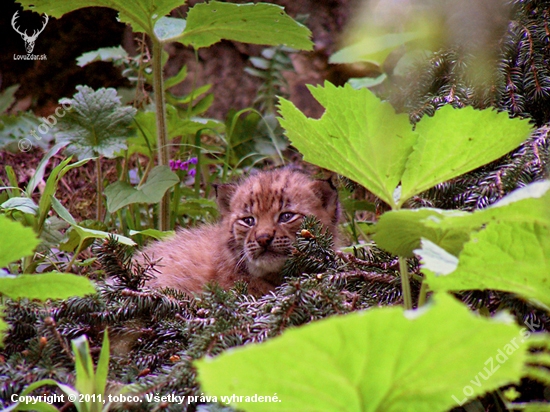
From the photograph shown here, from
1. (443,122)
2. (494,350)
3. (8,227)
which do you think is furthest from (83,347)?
(443,122)

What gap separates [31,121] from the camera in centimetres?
316

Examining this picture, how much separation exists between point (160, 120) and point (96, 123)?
249 mm

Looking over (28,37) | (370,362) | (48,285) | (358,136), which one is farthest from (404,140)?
(28,37)

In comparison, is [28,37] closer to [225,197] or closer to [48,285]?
[225,197]

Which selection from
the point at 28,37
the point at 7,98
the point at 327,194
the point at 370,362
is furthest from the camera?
the point at 28,37

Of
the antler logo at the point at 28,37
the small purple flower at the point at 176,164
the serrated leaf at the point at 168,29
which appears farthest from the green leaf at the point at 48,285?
the antler logo at the point at 28,37

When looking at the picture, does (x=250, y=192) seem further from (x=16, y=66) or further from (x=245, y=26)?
(x=16, y=66)

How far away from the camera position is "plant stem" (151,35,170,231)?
216 centimetres

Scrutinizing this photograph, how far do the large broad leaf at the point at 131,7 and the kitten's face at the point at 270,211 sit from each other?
2.42 ft

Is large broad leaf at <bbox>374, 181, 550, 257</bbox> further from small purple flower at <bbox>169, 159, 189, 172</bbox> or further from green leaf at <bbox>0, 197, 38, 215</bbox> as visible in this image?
small purple flower at <bbox>169, 159, 189, 172</bbox>

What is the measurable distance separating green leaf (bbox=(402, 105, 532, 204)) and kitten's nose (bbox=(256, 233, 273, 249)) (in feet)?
3.78

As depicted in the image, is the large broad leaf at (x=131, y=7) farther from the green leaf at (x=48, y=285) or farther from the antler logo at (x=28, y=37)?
the antler logo at (x=28, y=37)

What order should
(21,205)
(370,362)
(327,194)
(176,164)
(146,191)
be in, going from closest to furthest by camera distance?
(370,362) < (21,205) < (146,191) < (327,194) < (176,164)

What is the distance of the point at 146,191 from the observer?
2119 millimetres
